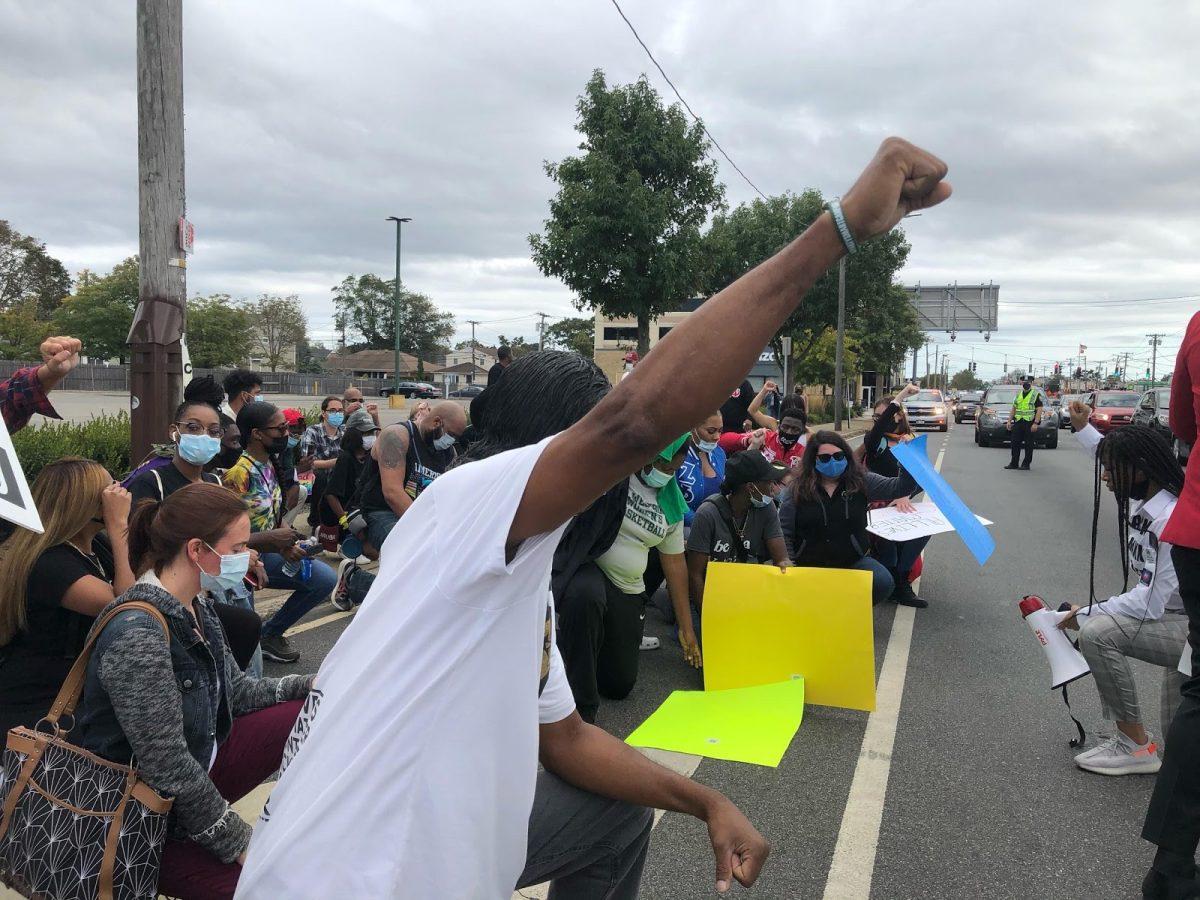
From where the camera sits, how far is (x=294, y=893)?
121 centimetres

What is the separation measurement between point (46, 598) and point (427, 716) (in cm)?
196

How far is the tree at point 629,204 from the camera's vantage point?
71.1ft

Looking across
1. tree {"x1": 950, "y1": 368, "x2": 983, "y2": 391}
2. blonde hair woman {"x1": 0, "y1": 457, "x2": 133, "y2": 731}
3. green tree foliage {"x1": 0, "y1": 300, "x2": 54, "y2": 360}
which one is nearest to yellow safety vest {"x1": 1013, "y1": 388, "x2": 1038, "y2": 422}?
blonde hair woman {"x1": 0, "y1": 457, "x2": 133, "y2": 731}

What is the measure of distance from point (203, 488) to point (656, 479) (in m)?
2.42

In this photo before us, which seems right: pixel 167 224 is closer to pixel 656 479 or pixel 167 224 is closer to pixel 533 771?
pixel 656 479

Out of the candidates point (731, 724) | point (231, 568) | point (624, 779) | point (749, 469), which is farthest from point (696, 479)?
point (624, 779)

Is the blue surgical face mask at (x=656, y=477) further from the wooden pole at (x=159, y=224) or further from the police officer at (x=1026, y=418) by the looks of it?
the police officer at (x=1026, y=418)

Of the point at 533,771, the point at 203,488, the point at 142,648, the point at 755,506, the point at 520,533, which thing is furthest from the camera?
the point at 755,506

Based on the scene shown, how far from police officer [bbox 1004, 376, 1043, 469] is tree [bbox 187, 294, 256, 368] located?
49858 millimetres

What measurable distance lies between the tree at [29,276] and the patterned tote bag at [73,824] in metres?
59.5

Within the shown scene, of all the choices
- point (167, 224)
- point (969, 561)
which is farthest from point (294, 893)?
point (969, 561)

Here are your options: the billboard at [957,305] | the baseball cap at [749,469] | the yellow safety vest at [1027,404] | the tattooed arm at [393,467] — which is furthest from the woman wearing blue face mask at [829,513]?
the billboard at [957,305]

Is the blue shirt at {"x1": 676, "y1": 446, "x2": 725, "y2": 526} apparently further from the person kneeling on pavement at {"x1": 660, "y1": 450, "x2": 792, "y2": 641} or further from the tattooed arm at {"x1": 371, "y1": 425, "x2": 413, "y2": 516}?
the tattooed arm at {"x1": 371, "y1": 425, "x2": 413, "y2": 516}

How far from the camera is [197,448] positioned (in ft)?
14.9
